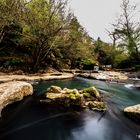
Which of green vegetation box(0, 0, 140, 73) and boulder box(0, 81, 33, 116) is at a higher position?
green vegetation box(0, 0, 140, 73)

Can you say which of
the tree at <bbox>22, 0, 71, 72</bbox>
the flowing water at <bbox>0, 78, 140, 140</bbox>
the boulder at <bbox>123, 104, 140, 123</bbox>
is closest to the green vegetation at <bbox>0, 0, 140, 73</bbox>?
the tree at <bbox>22, 0, 71, 72</bbox>

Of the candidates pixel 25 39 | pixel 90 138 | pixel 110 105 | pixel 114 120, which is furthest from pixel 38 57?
pixel 90 138

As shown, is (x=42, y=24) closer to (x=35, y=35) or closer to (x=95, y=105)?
(x=35, y=35)

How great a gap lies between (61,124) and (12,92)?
3408mm

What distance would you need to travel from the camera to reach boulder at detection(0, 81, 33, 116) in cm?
1045

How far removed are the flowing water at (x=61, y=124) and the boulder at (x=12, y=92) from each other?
0.30 m

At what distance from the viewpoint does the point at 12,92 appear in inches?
442

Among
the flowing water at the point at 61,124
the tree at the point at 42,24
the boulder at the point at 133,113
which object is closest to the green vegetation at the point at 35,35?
the tree at the point at 42,24

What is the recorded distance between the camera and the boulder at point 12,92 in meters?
10.4

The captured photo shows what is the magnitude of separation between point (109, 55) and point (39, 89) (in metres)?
25.0

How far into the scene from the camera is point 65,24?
23375mm

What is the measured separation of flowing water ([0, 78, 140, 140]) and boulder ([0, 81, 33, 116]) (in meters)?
0.30

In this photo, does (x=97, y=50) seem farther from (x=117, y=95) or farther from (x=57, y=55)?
(x=117, y=95)

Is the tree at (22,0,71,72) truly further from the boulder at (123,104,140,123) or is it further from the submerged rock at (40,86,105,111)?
the boulder at (123,104,140,123)
